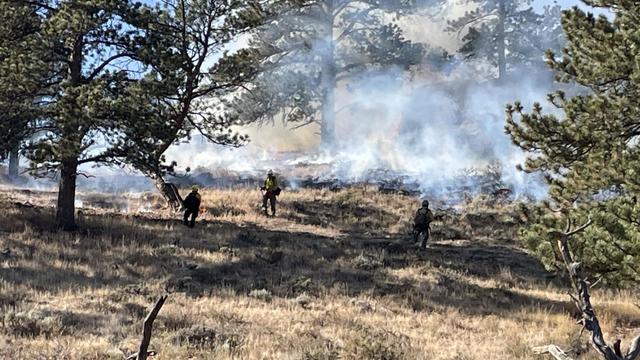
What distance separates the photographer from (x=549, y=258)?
898 centimetres

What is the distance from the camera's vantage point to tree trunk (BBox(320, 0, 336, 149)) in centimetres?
3569

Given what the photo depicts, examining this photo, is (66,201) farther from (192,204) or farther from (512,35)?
(512,35)

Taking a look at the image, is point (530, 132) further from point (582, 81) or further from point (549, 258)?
point (549, 258)

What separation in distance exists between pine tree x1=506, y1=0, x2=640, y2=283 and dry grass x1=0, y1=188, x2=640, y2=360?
1826 millimetres

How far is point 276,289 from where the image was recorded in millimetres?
12617

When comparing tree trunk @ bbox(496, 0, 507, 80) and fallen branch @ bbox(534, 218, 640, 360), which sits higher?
tree trunk @ bbox(496, 0, 507, 80)

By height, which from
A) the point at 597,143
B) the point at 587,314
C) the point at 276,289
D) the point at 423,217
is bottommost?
the point at 276,289

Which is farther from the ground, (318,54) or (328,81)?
(318,54)

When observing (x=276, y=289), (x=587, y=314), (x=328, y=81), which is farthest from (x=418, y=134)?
(x=587, y=314)

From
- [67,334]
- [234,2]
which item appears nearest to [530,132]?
[67,334]

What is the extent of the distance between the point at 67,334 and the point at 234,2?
11.3 meters

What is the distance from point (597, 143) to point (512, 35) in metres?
31.0

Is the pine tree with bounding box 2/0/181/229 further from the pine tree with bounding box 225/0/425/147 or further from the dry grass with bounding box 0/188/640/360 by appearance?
the pine tree with bounding box 225/0/425/147

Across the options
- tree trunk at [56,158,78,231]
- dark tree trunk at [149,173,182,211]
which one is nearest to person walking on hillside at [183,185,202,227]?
tree trunk at [56,158,78,231]
